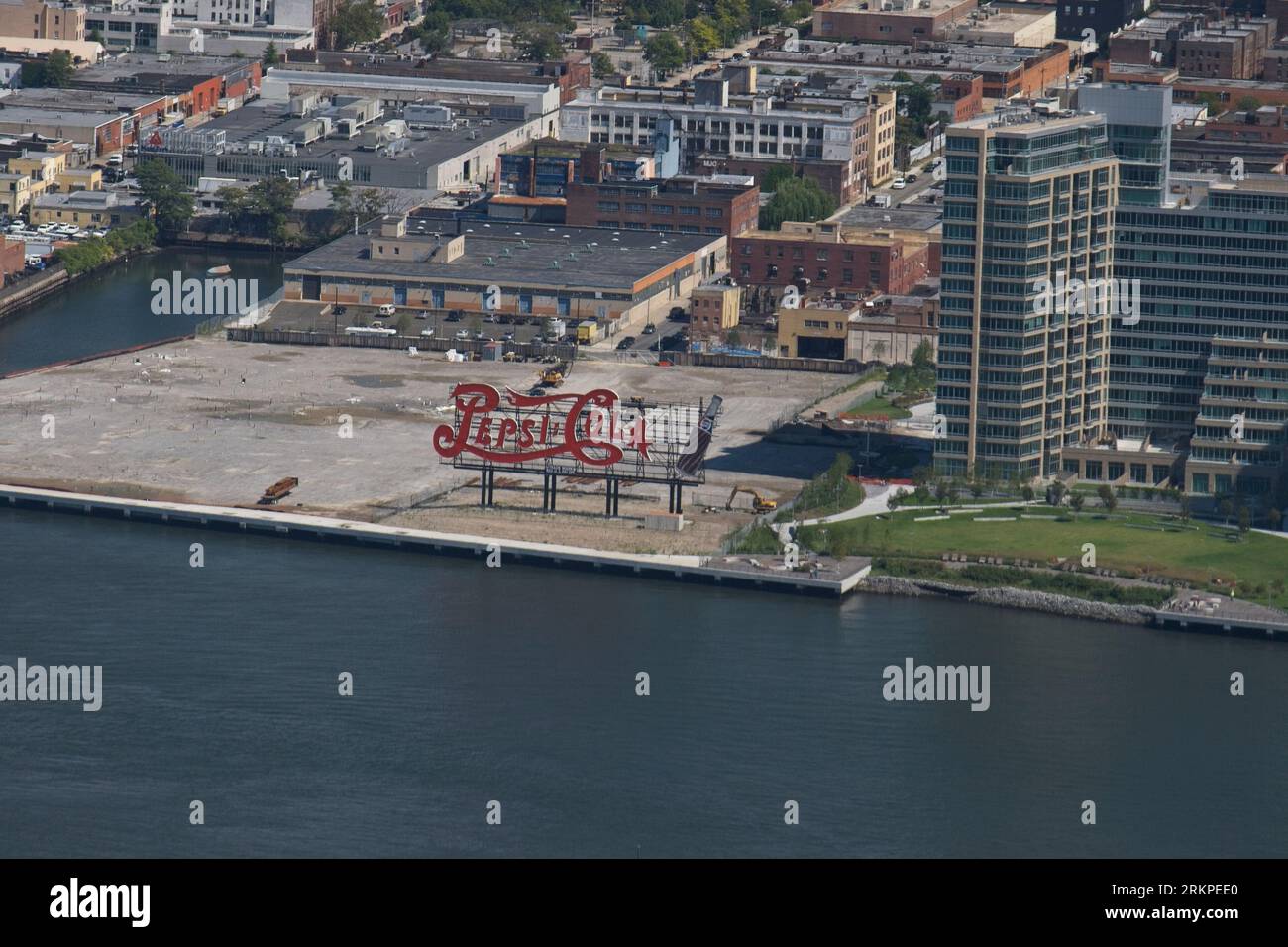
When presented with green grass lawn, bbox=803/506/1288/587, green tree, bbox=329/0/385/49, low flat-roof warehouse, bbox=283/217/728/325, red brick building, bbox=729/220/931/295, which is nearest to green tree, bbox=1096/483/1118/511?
green grass lawn, bbox=803/506/1288/587

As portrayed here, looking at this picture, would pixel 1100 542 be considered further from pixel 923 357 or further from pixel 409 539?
pixel 923 357

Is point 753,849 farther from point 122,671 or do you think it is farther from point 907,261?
point 907,261

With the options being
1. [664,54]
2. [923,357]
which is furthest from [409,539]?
[664,54]

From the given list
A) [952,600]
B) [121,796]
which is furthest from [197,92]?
[121,796]

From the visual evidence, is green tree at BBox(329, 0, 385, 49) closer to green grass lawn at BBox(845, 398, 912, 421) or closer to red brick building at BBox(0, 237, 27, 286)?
red brick building at BBox(0, 237, 27, 286)

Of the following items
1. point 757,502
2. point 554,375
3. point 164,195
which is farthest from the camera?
point 164,195

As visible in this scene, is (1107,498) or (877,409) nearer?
(1107,498)

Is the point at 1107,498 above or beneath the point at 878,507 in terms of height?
above

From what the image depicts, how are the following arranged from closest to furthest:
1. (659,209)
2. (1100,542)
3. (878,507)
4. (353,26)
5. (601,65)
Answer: (1100,542), (878,507), (659,209), (601,65), (353,26)
